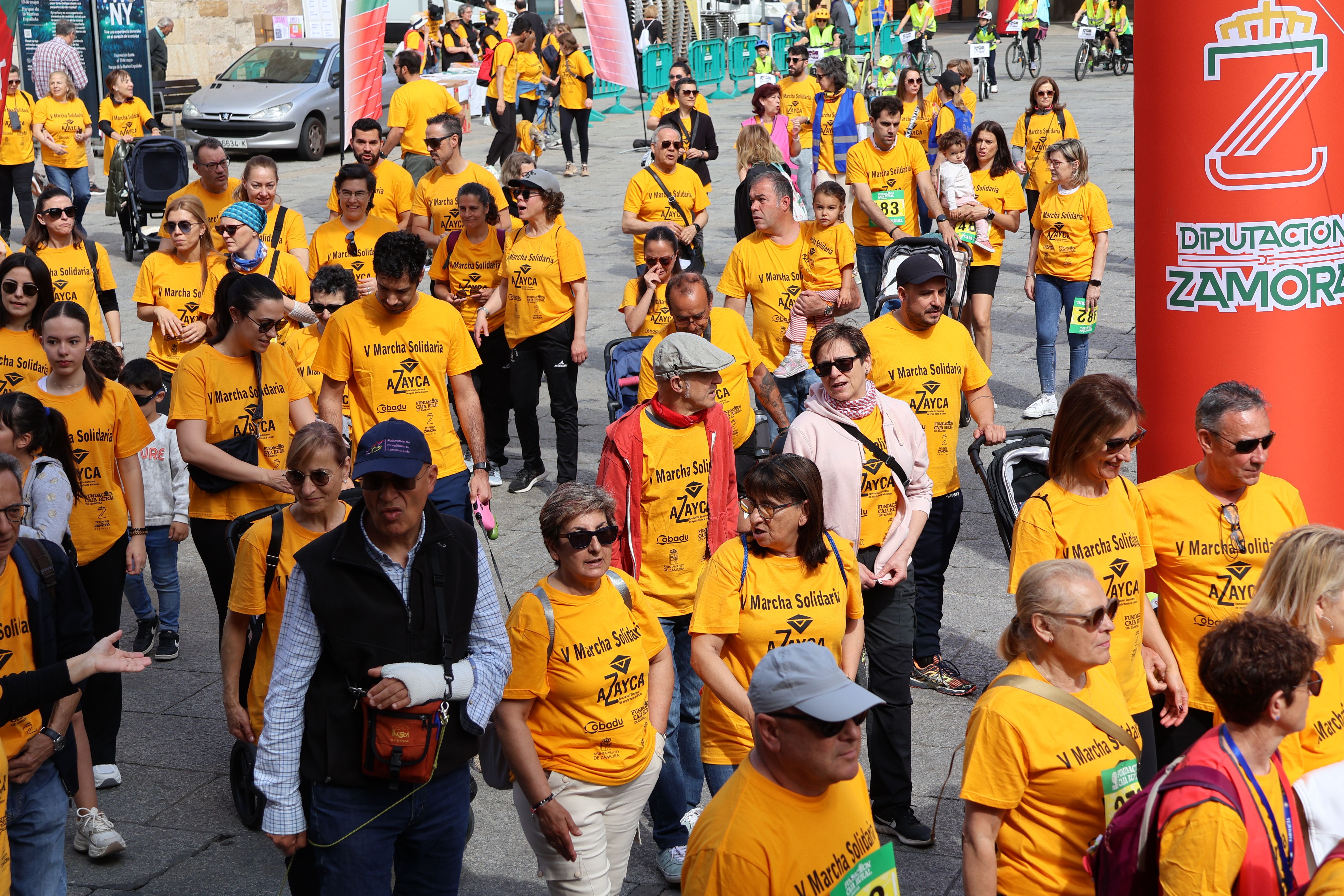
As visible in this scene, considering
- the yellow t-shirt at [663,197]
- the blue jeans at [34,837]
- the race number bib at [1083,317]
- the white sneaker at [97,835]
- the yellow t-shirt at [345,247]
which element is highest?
the yellow t-shirt at [663,197]

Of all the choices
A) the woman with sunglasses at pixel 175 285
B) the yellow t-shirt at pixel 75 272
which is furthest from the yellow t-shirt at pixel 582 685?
the yellow t-shirt at pixel 75 272

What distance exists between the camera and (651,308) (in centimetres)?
815

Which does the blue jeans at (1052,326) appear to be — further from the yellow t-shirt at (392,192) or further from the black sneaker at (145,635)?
the black sneaker at (145,635)

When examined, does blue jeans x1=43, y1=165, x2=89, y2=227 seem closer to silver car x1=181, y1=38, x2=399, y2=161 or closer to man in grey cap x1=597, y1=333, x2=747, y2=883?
silver car x1=181, y1=38, x2=399, y2=161

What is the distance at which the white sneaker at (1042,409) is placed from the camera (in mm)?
10109

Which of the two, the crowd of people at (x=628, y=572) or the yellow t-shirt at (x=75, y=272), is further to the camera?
the yellow t-shirt at (x=75, y=272)

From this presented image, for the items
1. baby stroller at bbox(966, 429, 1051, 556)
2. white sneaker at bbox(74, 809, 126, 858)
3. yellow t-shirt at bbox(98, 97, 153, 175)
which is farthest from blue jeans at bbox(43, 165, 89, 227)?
baby stroller at bbox(966, 429, 1051, 556)

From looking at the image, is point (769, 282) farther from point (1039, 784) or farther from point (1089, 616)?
point (1039, 784)

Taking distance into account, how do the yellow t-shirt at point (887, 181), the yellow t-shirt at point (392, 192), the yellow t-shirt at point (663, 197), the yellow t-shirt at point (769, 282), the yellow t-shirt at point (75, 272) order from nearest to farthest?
the yellow t-shirt at point (769, 282) < the yellow t-shirt at point (75, 272) < the yellow t-shirt at point (392, 192) < the yellow t-shirt at point (663, 197) < the yellow t-shirt at point (887, 181)

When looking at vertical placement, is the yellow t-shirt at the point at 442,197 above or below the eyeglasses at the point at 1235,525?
above

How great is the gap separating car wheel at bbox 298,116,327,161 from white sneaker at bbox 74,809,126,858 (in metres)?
18.5

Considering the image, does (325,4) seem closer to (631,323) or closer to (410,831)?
(631,323)

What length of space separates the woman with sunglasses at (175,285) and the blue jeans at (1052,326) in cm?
572

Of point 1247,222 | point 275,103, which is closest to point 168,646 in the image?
point 1247,222
